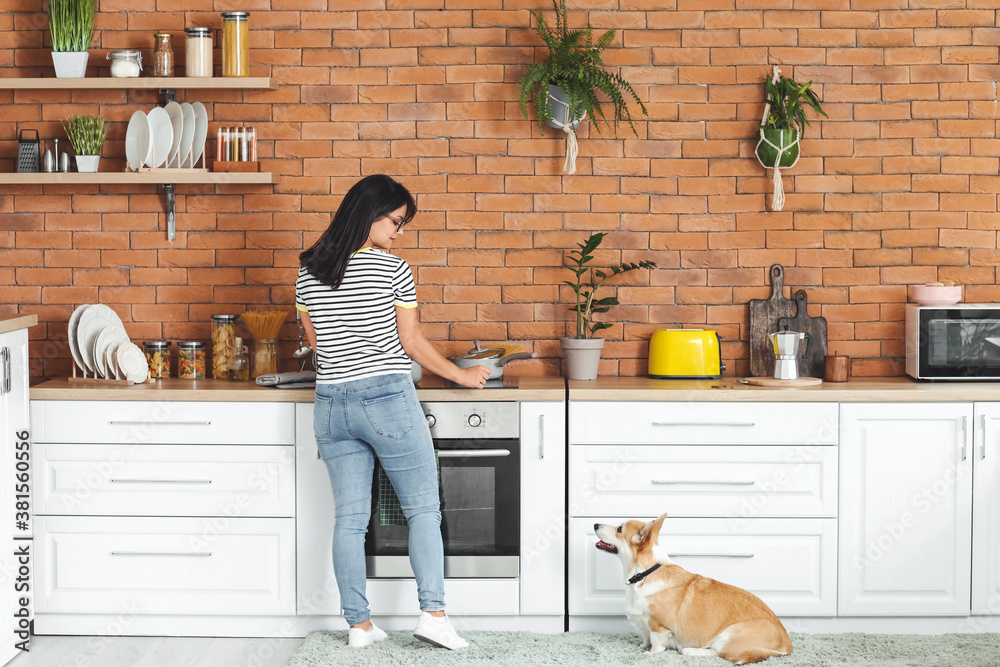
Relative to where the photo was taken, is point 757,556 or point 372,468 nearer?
point 372,468

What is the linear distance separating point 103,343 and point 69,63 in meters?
1.02

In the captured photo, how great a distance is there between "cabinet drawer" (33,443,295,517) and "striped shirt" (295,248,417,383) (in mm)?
482

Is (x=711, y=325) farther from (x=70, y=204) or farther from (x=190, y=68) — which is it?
(x=70, y=204)

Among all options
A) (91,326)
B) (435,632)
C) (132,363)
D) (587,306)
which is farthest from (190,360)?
(587,306)

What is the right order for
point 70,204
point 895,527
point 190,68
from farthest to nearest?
point 70,204 < point 190,68 < point 895,527

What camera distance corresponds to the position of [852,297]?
3506 millimetres

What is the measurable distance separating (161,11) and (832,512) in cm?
302

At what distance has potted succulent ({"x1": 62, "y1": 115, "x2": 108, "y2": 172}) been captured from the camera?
3.34 m

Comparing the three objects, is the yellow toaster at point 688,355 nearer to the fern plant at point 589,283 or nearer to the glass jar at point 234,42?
the fern plant at point 589,283

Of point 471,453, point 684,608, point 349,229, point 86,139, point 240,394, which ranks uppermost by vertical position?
point 86,139

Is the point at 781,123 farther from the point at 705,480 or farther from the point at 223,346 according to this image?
the point at 223,346

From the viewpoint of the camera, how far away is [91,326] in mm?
3326

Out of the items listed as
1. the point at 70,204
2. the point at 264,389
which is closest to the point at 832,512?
the point at 264,389

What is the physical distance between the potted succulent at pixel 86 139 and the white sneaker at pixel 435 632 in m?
2.00
